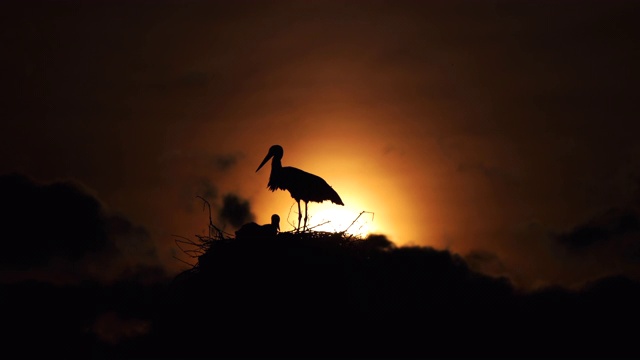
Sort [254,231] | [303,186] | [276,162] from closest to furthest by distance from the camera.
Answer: [254,231] < [303,186] < [276,162]

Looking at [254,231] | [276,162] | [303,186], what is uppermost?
[276,162]

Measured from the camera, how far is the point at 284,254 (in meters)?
28.4

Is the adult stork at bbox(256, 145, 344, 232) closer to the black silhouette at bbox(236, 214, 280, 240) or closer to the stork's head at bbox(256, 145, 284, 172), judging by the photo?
the stork's head at bbox(256, 145, 284, 172)

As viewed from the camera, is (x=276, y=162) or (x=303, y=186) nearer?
(x=303, y=186)

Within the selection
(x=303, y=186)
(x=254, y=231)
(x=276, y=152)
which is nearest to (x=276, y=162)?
(x=276, y=152)

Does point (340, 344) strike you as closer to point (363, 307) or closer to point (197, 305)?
point (363, 307)

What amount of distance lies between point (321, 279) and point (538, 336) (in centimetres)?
561

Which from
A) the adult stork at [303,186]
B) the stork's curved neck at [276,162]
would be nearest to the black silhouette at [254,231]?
the adult stork at [303,186]

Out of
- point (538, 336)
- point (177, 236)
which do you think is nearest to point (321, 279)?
point (177, 236)

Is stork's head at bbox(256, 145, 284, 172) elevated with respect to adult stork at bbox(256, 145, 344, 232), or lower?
elevated

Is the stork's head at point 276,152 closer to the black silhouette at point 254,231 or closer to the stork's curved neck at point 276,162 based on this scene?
the stork's curved neck at point 276,162

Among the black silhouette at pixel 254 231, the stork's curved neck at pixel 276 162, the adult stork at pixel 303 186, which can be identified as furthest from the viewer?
the stork's curved neck at pixel 276 162

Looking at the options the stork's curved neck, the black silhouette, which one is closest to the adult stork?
the stork's curved neck

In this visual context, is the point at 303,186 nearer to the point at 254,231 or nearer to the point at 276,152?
A: the point at 276,152
